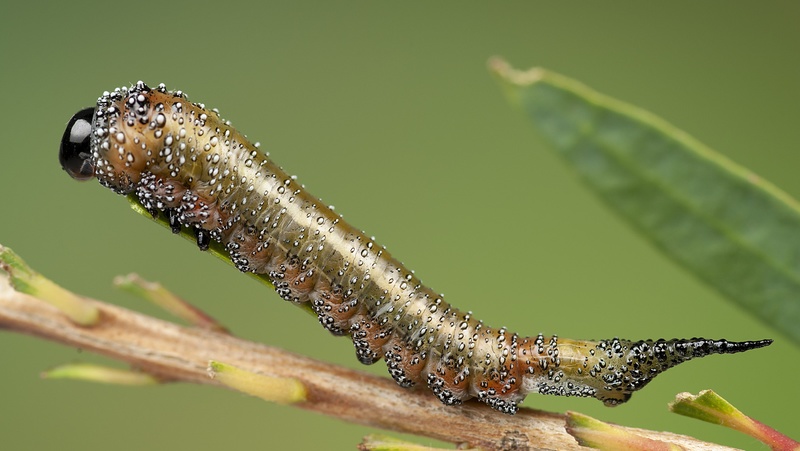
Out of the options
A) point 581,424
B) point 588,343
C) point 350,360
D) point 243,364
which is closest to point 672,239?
point 581,424

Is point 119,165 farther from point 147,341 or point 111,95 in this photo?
point 147,341

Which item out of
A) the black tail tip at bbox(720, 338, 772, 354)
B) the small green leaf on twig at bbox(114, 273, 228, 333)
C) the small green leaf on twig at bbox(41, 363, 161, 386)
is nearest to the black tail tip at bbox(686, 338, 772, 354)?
the black tail tip at bbox(720, 338, 772, 354)

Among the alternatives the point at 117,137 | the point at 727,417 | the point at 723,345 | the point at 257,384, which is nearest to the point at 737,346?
the point at 723,345

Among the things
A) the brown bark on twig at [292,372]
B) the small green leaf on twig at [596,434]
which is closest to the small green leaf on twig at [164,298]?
the brown bark on twig at [292,372]

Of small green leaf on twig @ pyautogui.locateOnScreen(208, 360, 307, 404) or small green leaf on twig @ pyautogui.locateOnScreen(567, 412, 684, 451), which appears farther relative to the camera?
small green leaf on twig @ pyautogui.locateOnScreen(208, 360, 307, 404)

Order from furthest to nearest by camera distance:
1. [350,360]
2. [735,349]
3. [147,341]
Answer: [350,360] < [147,341] < [735,349]

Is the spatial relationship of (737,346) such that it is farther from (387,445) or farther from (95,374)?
(95,374)

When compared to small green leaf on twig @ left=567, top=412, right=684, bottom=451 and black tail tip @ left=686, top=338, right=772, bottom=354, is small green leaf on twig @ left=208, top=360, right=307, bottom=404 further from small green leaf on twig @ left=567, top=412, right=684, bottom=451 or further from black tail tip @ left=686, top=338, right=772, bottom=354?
black tail tip @ left=686, top=338, right=772, bottom=354
